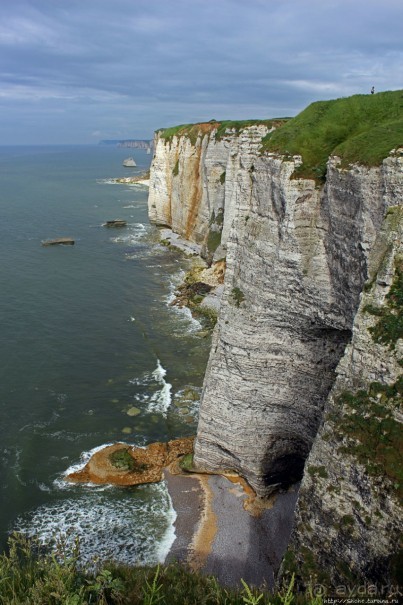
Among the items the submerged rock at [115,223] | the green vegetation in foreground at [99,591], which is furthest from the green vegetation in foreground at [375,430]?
the submerged rock at [115,223]

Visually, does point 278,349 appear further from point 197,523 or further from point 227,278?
point 197,523

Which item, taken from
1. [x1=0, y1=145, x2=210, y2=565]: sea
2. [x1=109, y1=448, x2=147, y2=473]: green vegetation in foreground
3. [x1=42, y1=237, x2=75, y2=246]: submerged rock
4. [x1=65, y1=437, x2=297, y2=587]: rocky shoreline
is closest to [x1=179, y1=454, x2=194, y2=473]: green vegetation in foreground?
[x1=65, y1=437, x2=297, y2=587]: rocky shoreline

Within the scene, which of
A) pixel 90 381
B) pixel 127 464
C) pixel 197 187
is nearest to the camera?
pixel 127 464

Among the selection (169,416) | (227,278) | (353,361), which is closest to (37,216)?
(169,416)

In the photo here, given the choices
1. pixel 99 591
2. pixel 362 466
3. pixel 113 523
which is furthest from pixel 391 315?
pixel 113 523

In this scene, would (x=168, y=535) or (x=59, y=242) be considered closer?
(x=168, y=535)

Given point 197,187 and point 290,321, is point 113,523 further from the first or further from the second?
point 197,187
